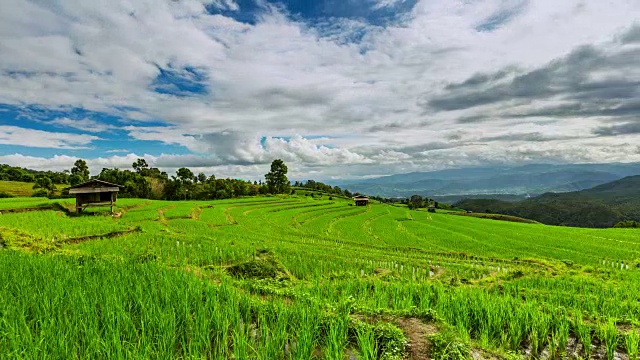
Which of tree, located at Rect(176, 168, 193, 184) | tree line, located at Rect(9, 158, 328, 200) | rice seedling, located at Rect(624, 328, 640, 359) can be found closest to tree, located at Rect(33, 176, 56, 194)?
tree line, located at Rect(9, 158, 328, 200)

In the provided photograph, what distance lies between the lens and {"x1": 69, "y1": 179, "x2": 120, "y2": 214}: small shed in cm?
3206

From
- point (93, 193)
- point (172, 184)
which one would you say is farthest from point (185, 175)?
point (93, 193)

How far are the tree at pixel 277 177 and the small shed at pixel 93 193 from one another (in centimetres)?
6567

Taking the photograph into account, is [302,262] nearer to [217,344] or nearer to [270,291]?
[270,291]

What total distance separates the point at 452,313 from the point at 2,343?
657 centimetres

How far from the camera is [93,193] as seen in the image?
111ft

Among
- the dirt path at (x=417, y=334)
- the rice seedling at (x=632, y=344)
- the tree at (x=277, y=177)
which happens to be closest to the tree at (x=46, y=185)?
the tree at (x=277, y=177)

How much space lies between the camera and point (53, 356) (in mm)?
3619

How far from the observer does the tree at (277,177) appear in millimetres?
99875

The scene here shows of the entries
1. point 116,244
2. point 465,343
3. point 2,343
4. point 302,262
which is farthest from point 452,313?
point 116,244

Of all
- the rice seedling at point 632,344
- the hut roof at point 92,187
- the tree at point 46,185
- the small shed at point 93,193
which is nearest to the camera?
the rice seedling at point 632,344

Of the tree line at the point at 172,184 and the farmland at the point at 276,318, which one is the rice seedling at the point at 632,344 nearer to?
the farmland at the point at 276,318

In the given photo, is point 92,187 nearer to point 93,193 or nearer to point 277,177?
point 93,193

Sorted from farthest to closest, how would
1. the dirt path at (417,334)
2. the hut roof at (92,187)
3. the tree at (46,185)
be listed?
1. the tree at (46,185)
2. the hut roof at (92,187)
3. the dirt path at (417,334)
